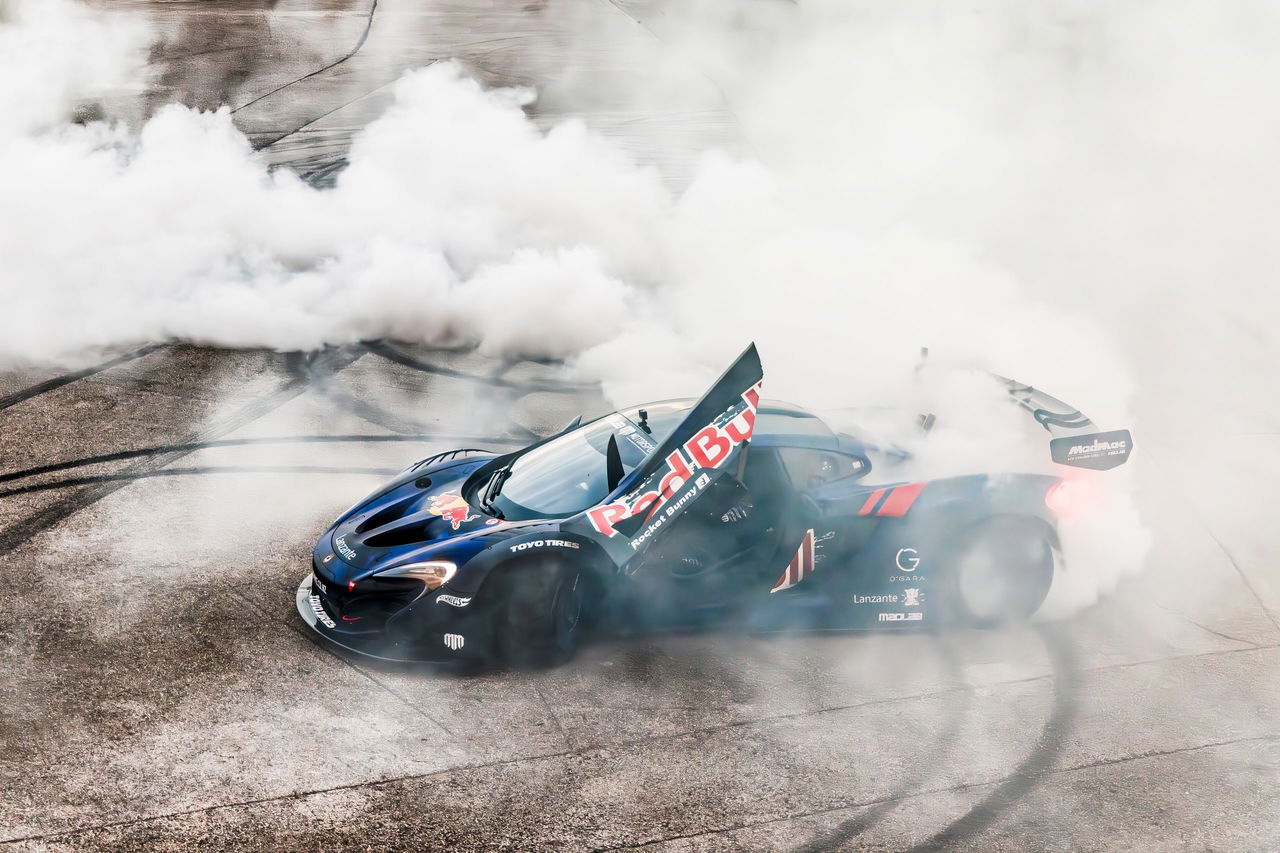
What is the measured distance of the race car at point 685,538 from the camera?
17.1ft

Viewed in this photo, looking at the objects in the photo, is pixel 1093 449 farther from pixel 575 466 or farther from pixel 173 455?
pixel 173 455

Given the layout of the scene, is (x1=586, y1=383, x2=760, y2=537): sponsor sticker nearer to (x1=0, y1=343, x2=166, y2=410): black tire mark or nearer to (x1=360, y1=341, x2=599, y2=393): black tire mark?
(x1=360, y1=341, x2=599, y2=393): black tire mark

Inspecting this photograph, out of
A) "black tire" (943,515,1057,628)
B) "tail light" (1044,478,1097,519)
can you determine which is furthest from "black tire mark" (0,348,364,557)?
"tail light" (1044,478,1097,519)

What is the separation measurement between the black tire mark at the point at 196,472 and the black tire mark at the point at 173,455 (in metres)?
0.06

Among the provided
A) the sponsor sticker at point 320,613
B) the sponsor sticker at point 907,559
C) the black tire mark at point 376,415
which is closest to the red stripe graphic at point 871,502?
the sponsor sticker at point 907,559

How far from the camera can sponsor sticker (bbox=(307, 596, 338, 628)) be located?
5441 mm

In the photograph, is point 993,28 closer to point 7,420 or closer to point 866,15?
point 866,15

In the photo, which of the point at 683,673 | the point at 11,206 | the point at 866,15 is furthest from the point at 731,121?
the point at 683,673

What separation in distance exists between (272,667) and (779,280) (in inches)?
230

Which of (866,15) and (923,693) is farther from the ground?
(866,15)

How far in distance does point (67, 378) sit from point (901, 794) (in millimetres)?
7010

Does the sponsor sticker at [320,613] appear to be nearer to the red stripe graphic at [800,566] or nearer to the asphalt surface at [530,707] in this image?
the asphalt surface at [530,707]

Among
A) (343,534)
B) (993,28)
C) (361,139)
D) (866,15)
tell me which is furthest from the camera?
(866,15)

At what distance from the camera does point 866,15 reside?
14156 millimetres
